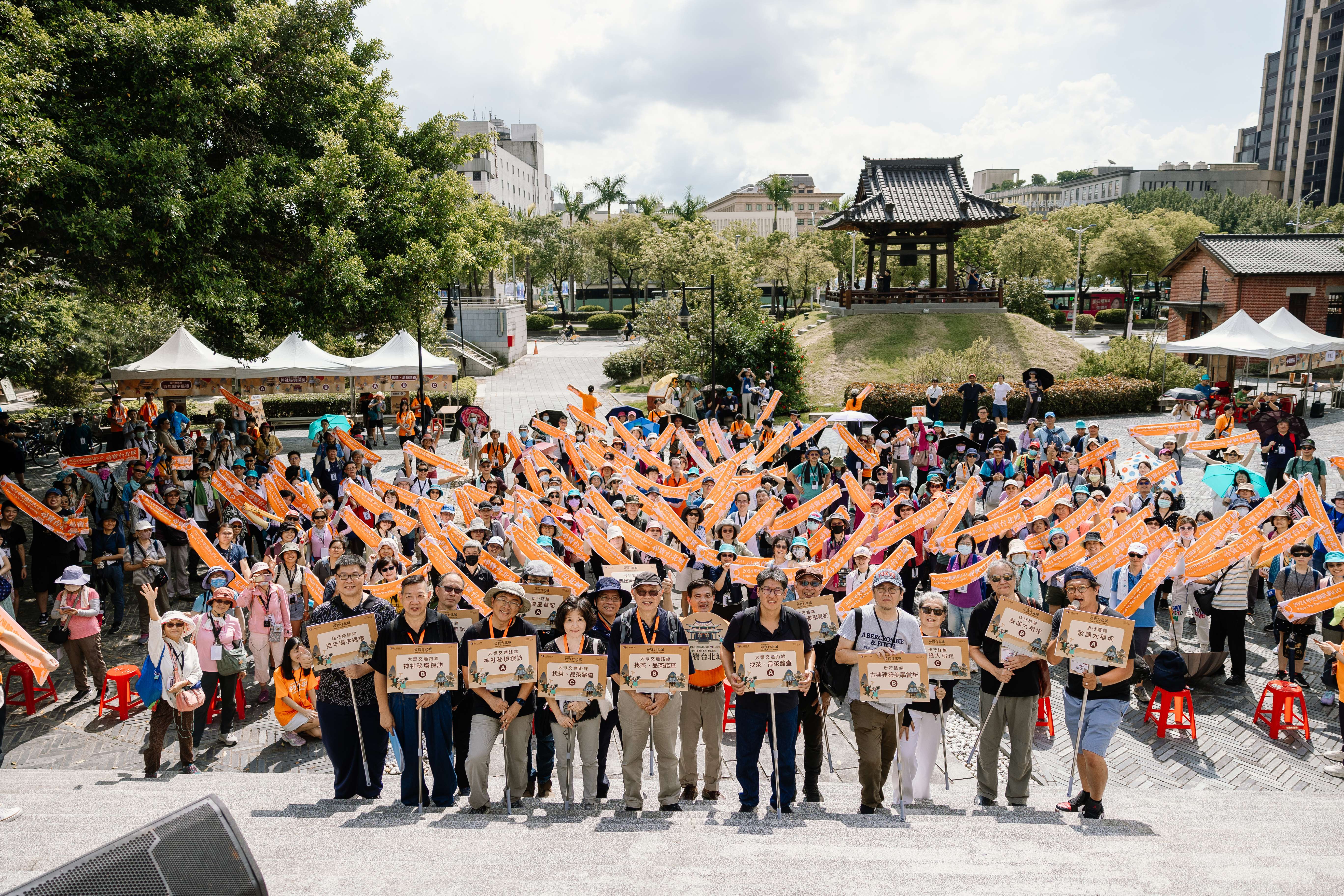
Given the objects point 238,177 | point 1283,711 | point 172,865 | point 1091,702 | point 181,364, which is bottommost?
point 1283,711

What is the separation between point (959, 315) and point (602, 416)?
1708 cm

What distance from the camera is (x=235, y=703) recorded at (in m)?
8.12

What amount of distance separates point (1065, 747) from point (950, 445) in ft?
32.4

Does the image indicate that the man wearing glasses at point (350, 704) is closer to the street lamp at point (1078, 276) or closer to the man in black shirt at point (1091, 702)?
the man in black shirt at point (1091, 702)

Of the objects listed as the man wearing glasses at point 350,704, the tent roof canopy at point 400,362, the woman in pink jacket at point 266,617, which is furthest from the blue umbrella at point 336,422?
the man wearing glasses at point 350,704

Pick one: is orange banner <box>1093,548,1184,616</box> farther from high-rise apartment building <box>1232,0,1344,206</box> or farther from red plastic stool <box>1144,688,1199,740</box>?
high-rise apartment building <box>1232,0,1344,206</box>

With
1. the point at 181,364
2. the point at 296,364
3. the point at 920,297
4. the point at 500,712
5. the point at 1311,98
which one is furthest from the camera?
the point at 1311,98

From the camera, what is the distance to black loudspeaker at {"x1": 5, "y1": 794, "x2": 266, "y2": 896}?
2.37m

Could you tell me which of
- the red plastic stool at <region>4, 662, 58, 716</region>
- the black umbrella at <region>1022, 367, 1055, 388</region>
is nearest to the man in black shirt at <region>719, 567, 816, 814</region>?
the red plastic stool at <region>4, 662, 58, 716</region>

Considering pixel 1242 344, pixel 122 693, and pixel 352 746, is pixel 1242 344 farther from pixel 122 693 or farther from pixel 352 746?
pixel 122 693

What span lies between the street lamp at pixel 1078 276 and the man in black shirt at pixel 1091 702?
174ft

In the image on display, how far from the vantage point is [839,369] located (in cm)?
3338

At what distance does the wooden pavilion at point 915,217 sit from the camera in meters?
35.0

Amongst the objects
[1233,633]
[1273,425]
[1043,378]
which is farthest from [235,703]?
[1043,378]
